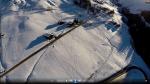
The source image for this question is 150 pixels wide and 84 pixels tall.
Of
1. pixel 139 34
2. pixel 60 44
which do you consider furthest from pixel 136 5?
pixel 60 44

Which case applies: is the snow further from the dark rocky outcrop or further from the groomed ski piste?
the groomed ski piste

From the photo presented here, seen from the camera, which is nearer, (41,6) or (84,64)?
(84,64)

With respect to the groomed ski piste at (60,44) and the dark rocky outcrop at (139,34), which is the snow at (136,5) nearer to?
the dark rocky outcrop at (139,34)

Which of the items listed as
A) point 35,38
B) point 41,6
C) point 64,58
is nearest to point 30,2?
point 41,6

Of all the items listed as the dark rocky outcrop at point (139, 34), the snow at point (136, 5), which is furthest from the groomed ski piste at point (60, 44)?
the snow at point (136, 5)

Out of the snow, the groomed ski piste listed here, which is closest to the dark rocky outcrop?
the groomed ski piste

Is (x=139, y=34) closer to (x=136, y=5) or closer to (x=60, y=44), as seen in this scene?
(x=136, y=5)

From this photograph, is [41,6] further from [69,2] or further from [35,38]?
[35,38]

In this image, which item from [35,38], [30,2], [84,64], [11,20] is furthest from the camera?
[30,2]
